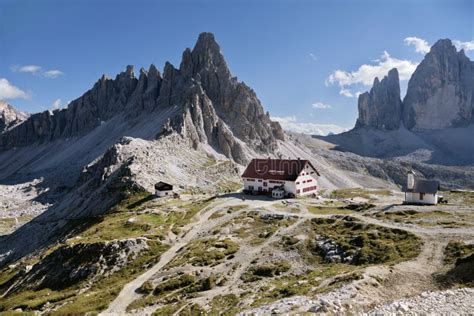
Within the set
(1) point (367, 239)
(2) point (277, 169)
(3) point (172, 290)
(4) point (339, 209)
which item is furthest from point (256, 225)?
(2) point (277, 169)

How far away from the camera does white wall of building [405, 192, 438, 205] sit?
71875 millimetres

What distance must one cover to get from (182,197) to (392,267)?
65983 mm

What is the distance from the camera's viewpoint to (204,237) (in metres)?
60.1

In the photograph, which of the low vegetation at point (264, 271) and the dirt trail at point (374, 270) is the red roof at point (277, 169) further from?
the low vegetation at point (264, 271)

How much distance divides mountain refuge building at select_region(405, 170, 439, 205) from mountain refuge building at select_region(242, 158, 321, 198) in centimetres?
2346

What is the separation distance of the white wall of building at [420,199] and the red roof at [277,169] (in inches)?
939

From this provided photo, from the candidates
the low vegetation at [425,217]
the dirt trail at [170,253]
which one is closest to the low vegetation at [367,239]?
the low vegetation at [425,217]

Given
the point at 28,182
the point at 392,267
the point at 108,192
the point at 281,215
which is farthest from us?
the point at 28,182

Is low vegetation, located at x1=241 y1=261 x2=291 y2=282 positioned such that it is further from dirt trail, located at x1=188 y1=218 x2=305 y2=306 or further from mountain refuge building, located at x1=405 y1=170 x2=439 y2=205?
mountain refuge building, located at x1=405 y1=170 x2=439 y2=205

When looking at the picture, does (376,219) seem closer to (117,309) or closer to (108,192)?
(117,309)

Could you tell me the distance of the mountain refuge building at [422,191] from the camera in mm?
71938

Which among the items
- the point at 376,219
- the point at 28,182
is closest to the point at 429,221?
the point at 376,219

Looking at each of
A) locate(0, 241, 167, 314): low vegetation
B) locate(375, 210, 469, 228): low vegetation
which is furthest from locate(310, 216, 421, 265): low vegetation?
locate(0, 241, 167, 314): low vegetation

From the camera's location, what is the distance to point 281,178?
Answer: 89438 millimetres
